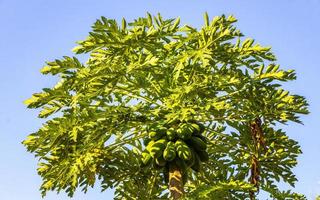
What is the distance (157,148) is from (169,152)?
11.4 inches

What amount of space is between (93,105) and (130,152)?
1.62m

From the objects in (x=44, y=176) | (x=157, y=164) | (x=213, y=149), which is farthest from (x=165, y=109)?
(x=44, y=176)

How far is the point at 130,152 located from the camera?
11.2 meters

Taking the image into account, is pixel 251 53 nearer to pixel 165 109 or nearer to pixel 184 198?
pixel 165 109

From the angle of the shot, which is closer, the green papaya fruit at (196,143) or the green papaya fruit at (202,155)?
the green papaya fruit at (196,143)

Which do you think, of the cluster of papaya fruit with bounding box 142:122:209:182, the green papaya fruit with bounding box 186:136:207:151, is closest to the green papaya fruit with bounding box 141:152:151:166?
the cluster of papaya fruit with bounding box 142:122:209:182

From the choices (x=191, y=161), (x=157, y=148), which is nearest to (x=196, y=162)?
(x=191, y=161)

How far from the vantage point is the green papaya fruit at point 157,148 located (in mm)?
9523

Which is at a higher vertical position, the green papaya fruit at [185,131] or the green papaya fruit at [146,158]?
the green papaya fruit at [185,131]

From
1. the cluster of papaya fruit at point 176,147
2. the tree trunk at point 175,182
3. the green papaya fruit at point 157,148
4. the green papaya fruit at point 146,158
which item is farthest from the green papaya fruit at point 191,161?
the green papaya fruit at point 146,158

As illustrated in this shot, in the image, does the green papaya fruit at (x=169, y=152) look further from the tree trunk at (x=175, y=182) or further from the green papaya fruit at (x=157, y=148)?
the tree trunk at (x=175, y=182)

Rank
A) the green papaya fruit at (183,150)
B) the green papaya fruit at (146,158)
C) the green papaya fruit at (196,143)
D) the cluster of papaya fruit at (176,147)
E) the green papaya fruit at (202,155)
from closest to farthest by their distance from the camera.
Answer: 1. the green papaya fruit at (183,150)
2. the cluster of papaya fruit at (176,147)
3. the green papaya fruit at (196,143)
4. the green papaya fruit at (146,158)
5. the green papaya fruit at (202,155)

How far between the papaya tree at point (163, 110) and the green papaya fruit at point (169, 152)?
1.2 inches

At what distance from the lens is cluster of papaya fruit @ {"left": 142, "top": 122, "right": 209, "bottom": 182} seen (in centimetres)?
941
